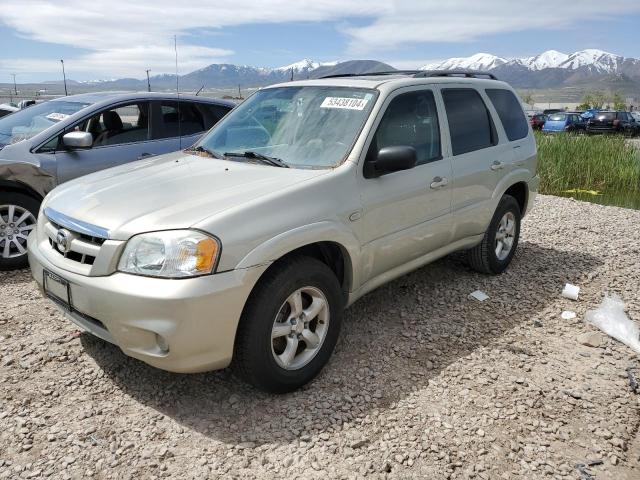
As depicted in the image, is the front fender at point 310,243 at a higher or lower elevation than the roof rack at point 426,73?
lower

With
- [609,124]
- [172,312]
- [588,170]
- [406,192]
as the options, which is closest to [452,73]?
[406,192]

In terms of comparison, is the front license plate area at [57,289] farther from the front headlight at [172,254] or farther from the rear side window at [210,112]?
the rear side window at [210,112]

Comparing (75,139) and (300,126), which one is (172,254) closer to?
(300,126)

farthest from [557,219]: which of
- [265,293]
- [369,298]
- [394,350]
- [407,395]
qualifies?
[265,293]

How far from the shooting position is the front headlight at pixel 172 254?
2666mm

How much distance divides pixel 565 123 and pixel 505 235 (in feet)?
94.6

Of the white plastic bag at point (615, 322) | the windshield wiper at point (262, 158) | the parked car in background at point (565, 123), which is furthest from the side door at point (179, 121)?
the parked car in background at point (565, 123)

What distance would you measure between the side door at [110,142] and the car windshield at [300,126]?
69.3 inches

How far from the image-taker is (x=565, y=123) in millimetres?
30688

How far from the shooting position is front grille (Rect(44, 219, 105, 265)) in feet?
9.49

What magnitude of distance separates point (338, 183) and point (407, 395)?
1364mm

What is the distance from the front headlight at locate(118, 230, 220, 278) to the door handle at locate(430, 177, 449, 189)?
6.42 feet

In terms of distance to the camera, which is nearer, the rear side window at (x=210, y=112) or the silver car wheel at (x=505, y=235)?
the silver car wheel at (x=505, y=235)

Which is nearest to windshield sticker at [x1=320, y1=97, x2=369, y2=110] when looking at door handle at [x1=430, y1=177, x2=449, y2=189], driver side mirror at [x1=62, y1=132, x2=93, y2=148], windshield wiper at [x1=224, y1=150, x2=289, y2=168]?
windshield wiper at [x1=224, y1=150, x2=289, y2=168]
